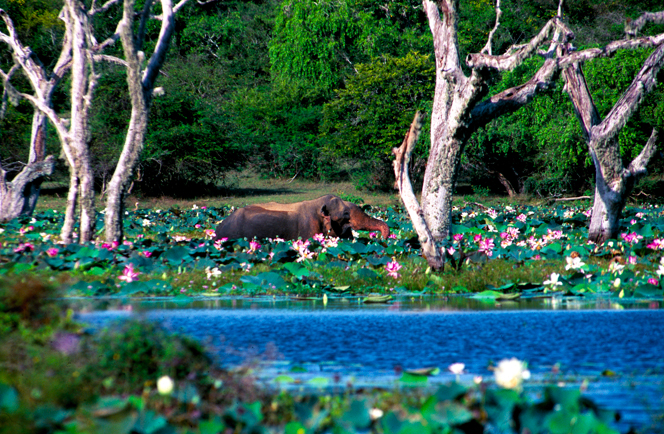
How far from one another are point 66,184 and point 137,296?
27255 mm

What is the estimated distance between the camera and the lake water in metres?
3.96

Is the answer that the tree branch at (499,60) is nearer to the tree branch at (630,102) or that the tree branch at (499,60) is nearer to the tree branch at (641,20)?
the tree branch at (630,102)

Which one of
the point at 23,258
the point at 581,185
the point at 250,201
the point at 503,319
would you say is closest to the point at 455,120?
the point at 503,319

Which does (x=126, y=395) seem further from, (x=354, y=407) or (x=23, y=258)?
(x=23, y=258)

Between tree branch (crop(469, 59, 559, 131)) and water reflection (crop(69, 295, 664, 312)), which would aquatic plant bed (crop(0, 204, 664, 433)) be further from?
tree branch (crop(469, 59, 559, 131))

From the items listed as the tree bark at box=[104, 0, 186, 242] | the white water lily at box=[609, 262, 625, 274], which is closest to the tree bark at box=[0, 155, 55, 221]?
the tree bark at box=[104, 0, 186, 242]

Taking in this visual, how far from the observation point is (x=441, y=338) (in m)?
5.33

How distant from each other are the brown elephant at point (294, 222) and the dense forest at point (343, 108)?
41.8 ft

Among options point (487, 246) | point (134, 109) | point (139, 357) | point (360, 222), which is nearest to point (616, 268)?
point (487, 246)

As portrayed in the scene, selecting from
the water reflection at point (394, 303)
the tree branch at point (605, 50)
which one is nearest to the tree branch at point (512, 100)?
the tree branch at point (605, 50)

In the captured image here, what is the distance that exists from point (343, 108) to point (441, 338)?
29057mm

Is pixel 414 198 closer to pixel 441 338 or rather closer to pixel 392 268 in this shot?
pixel 392 268

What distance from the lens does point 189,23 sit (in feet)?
160

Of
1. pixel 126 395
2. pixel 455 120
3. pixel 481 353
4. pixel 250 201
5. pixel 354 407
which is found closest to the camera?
pixel 354 407
